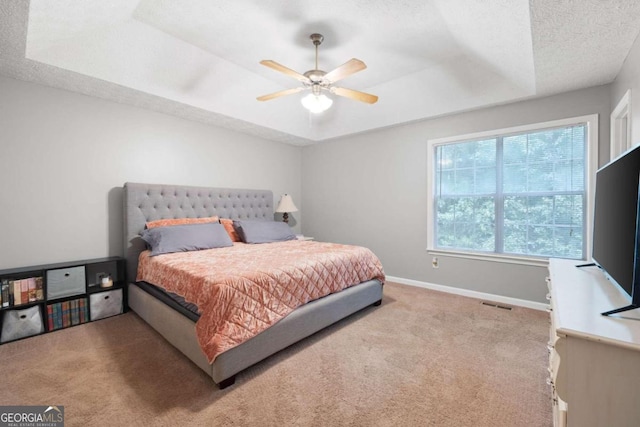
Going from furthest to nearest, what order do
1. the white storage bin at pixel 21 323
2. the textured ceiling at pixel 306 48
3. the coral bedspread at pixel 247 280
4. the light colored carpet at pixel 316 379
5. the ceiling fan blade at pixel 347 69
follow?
the white storage bin at pixel 21 323
the ceiling fan blade at pixel 347 69
the textured ceiling at pixel 306 48
the coral bedspread at pixel 247 280
the light colored carpet at pixel 316 379

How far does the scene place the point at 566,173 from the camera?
10.3 feet

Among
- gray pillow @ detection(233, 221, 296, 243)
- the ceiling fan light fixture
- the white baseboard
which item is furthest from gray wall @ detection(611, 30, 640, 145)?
gray pillow @ detection(233, 221, 296, 243)

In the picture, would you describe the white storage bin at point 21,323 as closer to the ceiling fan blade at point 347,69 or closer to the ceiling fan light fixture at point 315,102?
the ceiling fan light fixture at point 315,102

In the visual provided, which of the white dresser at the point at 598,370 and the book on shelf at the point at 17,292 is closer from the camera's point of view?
the white dresser at the point at 598,370

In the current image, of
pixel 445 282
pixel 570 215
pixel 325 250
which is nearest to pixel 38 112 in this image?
pixel 325 250

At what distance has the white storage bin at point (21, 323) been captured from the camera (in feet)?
8.17

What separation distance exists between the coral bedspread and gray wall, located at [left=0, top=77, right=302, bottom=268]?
0.78 metres

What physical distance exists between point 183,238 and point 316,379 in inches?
84.1

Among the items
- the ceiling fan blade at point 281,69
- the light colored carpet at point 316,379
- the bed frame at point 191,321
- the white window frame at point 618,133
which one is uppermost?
the ceiling fan blade at point 281,69

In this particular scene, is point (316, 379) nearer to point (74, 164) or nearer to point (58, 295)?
point (58, 295)

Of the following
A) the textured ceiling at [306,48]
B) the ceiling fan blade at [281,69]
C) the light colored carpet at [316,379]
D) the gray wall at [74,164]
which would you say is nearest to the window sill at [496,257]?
the light colored carpet at [316,379]

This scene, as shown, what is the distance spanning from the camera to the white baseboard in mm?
3284

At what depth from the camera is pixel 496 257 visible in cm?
354

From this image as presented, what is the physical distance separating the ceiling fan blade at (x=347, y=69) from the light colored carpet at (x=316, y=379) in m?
2.32
